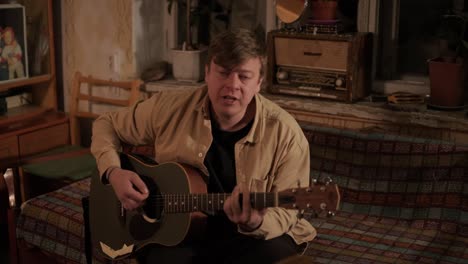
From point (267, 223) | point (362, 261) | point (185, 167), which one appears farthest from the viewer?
point (362, 261)

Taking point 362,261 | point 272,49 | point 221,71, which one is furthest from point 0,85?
point 362,261

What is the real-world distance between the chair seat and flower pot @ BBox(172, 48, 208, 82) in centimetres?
64

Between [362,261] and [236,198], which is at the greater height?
[236,198]

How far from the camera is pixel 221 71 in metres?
2.02

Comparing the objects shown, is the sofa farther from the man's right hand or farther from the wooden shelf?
the wooden shelf

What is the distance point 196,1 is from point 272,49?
26.3 inches

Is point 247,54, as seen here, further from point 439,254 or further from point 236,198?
point 439,254

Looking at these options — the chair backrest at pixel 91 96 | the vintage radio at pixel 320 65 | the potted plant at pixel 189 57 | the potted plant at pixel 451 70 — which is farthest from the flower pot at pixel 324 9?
the chair backrest at pixel 91 96

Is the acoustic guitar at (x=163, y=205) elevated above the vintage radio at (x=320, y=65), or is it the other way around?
the vintage radio at (x=320, y=65)

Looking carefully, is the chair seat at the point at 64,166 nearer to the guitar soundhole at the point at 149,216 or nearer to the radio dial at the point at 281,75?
the radio dial at the point at 281,75

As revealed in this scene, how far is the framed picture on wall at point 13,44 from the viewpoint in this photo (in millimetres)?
3623

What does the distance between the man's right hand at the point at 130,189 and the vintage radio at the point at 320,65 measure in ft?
4.02

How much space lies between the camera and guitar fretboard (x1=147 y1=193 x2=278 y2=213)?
1810 mm

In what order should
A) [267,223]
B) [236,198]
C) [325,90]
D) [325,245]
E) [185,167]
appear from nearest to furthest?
[236,198] → [267,223] → [185,167] → [325,245] → [325,90]
